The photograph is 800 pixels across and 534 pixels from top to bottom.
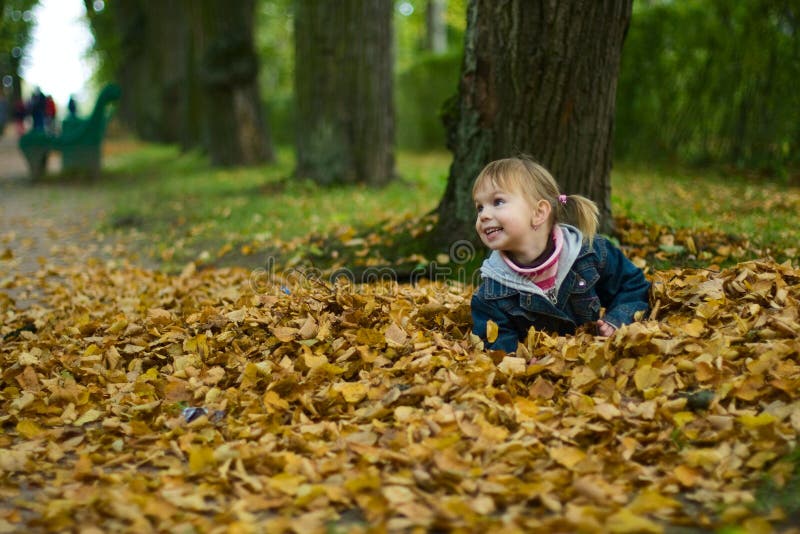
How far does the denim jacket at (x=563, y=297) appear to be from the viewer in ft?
12.0

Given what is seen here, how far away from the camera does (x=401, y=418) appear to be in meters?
3.04

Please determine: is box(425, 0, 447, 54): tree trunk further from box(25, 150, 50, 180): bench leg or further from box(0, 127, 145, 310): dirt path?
box(0, 127, 145, 310): dirt path

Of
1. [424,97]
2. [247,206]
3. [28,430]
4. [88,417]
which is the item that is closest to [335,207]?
[247,206]

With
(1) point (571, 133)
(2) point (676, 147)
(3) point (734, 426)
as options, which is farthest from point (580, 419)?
(2) point (676, 147)

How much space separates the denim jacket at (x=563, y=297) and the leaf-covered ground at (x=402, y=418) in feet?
0.45

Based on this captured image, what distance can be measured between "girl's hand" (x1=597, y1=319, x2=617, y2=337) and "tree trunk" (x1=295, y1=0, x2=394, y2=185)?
6.50m

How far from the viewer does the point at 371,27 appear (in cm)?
941

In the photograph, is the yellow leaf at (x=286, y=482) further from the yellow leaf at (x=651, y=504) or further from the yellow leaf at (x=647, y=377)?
the yellow leaf at (x=647, y=377)

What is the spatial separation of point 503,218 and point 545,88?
1.60 m

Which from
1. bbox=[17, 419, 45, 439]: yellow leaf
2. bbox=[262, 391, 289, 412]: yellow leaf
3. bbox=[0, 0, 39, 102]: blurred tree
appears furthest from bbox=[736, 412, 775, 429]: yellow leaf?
bbox=[0, 0, 39, 102]: blurred tree

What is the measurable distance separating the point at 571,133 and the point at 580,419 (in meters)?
2.52

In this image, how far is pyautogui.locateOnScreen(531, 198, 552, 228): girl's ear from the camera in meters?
3.65

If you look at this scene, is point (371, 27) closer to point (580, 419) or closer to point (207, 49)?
point (207, 49)

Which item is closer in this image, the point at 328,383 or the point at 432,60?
the point at 328,383
